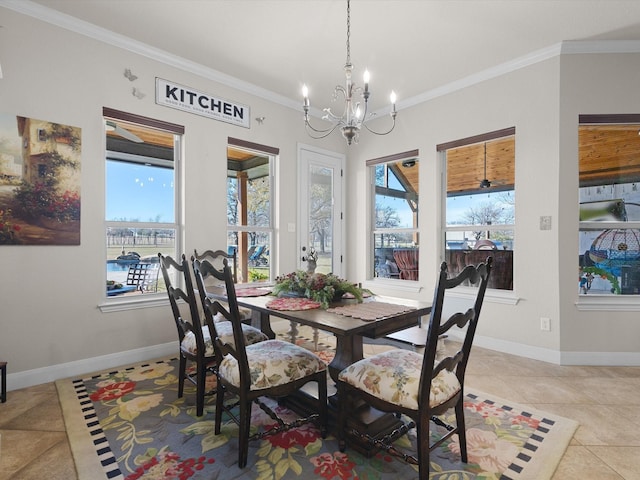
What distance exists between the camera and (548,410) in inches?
90.5

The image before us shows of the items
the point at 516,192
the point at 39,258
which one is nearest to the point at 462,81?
the point at 516,192

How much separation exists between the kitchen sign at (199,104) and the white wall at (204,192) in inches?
2.8

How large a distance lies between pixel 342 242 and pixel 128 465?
372 centimetres

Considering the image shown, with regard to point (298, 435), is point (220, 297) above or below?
above

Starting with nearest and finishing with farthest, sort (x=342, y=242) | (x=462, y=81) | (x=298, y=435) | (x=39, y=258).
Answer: (x=298, y=435), (x=39, y=258), (x=462, y=81), (x=342, y=242)

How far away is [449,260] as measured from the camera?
13.6 ft

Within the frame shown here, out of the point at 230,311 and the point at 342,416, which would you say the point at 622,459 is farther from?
the point at 230,311

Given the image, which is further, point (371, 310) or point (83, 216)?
point (83, 216)

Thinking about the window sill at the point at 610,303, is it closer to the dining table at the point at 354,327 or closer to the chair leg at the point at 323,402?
the dining table at the point at 354,327

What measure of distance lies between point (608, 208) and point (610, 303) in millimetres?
889

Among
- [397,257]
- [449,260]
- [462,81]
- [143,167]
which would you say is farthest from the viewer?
[397,257]

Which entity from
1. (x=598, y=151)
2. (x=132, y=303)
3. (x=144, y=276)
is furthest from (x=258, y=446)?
(x=598, y=151)

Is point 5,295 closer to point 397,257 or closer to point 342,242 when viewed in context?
point 342,242

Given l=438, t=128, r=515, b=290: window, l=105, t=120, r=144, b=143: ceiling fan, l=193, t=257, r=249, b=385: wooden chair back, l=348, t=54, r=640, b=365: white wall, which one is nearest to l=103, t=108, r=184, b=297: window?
l=105, t=120, r=144, b=143: ceiling fan
